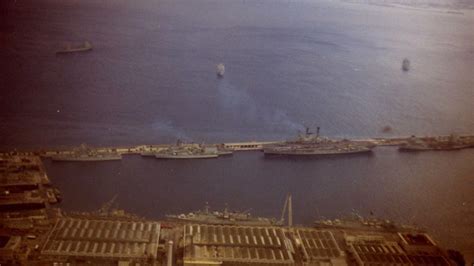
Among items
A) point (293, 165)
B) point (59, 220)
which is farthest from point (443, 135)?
point (59, 220)

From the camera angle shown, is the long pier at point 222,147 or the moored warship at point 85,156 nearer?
the moored warship at point 85,156

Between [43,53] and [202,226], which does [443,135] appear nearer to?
[202,226]

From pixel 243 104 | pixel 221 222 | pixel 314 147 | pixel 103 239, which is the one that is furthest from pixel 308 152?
pixel 103 239

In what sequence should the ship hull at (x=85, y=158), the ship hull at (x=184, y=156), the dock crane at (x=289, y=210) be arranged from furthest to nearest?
the ship hull at (x=184, y=156) < the ship hull at (x=85, y=158) < the dock crane at (x=289, y=210)

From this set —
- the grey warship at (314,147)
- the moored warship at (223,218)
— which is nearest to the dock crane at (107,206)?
the moored warship at (223,218)

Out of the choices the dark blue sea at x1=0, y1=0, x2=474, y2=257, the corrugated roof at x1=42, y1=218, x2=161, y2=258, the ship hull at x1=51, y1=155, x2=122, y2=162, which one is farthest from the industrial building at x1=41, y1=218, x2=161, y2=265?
the ship hull at x1=51, y1=155, x2=122, y2=162

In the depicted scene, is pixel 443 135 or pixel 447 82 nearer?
pixel 443 135

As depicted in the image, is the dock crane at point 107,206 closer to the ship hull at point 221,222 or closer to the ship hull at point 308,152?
the ship hull at point 221,222
